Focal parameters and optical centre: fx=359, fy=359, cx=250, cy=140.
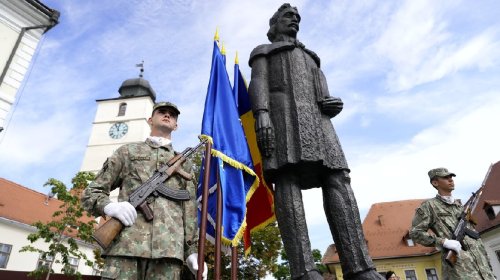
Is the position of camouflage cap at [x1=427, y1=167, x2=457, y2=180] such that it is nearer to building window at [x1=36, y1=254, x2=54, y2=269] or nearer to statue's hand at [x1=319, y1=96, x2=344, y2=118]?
statue's hand at [x1=319, y1=96, x2=344, y2=118]

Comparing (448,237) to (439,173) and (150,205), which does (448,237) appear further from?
(150,205)

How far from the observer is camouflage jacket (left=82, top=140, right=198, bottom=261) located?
9.18 ft

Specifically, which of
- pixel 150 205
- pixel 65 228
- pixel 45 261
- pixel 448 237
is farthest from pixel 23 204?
pixel 448 237

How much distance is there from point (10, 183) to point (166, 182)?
2969 centimetres

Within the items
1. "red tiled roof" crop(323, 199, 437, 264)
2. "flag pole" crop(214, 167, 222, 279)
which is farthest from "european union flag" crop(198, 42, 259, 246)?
"red tiled roof" crop(323, 199, 437, 264)

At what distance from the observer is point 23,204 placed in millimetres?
25312

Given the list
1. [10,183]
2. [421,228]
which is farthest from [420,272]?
[10,183]

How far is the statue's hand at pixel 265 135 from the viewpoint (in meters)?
3.34

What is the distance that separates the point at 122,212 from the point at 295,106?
187 centimetres

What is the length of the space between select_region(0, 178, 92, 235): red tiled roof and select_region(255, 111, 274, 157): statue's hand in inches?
916

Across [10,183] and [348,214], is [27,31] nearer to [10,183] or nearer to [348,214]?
[348,214]

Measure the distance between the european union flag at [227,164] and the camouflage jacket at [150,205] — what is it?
0.49 metres

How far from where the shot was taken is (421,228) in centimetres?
409

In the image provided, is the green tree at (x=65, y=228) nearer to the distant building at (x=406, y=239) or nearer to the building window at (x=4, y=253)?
the building window at (x=4, y=253)
